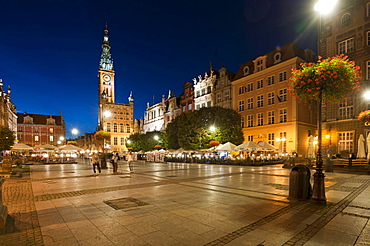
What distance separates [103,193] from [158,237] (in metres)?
5.24

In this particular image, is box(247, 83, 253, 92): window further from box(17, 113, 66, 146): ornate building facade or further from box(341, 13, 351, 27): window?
box(17, 113, 66, 146): ornate building facade

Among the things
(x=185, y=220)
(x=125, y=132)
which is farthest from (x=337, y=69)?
(x=125, y=132)

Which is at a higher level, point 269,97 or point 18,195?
point 269,97

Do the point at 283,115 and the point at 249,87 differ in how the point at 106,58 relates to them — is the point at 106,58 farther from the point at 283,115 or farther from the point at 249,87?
the point at 283,115

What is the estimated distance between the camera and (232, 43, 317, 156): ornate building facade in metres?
33.8

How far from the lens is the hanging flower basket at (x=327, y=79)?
24.8 feet

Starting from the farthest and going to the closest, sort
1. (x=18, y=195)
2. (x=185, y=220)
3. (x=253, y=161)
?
(x=253, y=161), (x=18, y=195), (x=185, y=220)

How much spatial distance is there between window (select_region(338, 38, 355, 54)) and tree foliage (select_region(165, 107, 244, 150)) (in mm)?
16602

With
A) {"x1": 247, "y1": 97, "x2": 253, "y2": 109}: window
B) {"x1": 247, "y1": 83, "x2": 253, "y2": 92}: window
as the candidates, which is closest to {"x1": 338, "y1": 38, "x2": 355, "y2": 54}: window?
{"x1": 247, "y1": 83, "x2": 253, "y2": 92}: window

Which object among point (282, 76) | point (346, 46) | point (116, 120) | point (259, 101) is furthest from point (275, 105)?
point (116, 120)

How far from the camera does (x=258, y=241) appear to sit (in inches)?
169

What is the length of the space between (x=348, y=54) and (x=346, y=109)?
6.82 meters

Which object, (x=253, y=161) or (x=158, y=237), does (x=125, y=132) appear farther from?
(x=158, y=237)

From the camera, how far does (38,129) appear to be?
81.2 metres
